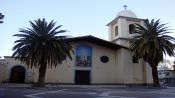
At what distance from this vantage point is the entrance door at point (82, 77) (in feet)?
114

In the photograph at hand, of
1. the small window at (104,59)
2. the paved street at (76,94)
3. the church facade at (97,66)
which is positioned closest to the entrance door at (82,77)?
the church facade at (97,66)

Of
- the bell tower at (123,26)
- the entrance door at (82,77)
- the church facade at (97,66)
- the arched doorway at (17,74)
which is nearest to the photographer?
the church facade at (97,66)

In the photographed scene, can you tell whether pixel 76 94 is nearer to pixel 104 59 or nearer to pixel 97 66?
pixel 97 66

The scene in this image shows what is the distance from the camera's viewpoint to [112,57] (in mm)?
36750

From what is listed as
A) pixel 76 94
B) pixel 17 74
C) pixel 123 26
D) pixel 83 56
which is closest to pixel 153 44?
pixel 123 26

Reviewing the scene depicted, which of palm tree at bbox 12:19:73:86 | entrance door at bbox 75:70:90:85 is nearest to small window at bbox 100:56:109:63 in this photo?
entrance door at bbox 75:70:90:85

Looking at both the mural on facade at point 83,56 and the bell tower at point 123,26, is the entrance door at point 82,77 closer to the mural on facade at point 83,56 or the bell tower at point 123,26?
the mural on facade at point 83,56

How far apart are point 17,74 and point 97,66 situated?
12863 mm

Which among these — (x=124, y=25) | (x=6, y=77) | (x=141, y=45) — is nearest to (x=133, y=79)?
(x=141, y=45)

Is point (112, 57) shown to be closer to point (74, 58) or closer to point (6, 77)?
point (74, 58)

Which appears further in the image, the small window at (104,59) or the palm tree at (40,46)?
the small window at (104,59)

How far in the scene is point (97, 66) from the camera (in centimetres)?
3553

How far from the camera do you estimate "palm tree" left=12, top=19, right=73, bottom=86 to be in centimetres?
2589

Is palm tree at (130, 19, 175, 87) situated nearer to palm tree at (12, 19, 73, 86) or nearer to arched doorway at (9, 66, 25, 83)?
palm tree at (12, 19, 73, 86)
